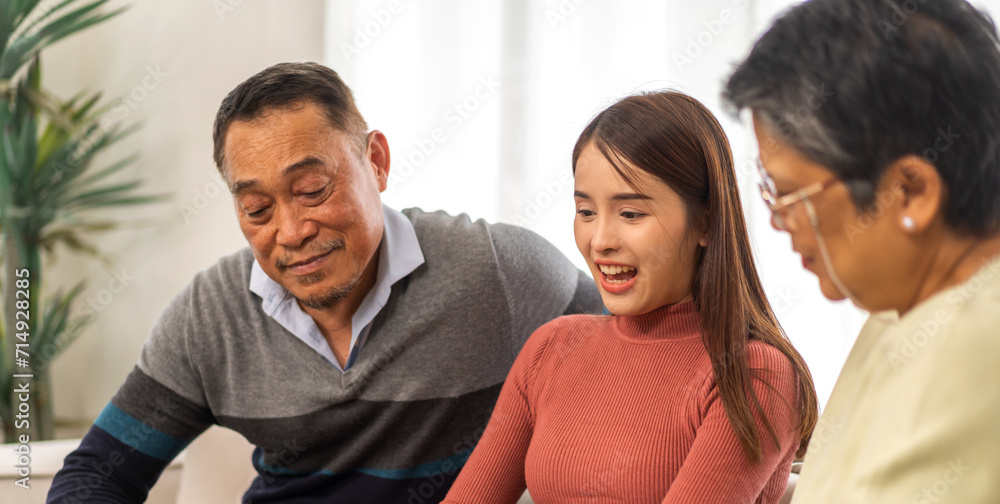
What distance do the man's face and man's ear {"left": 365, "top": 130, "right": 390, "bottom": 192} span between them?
0.08 m

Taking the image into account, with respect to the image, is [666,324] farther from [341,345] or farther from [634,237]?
[341,345]

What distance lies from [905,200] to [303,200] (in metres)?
1.01

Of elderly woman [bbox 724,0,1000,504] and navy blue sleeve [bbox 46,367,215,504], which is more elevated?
elderly woman [bbox 724,0,1000,504]

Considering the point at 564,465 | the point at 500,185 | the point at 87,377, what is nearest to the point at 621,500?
the point at 564,465

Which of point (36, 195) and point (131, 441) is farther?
point (36, 195)

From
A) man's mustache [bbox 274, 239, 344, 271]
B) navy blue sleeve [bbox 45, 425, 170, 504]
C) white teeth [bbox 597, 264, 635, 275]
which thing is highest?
white teeth [bbox 597, 264, 635, 275]

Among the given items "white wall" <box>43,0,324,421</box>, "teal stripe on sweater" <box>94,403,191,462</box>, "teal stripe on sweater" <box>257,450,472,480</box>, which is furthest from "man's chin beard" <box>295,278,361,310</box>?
"white wall" <box>43,0,324,421</box>

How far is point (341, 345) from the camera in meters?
1.53

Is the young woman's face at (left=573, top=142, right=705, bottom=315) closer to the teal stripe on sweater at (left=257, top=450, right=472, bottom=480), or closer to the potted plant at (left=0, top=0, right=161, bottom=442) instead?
the teal stripe on sweater at (left=257, top=450, right=472, bottom=480)

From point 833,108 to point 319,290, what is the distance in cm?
103

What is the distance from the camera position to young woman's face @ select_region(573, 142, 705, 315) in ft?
3.43

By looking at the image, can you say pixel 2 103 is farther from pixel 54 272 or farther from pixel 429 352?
pixel 429 352

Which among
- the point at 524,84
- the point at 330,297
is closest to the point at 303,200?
the point at 330,297

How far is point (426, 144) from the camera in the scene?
2535mm
